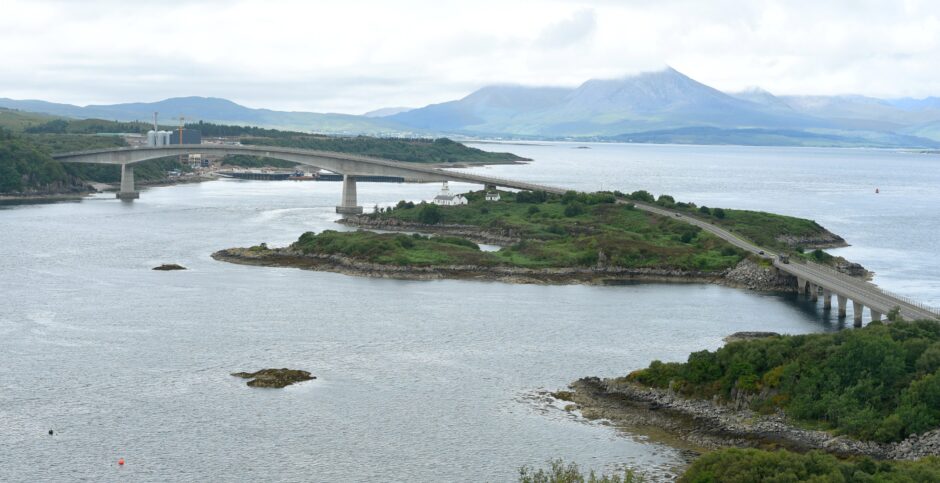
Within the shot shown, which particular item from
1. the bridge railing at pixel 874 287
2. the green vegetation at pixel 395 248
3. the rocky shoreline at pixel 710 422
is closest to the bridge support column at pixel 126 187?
the green vegetation at pixel 395 248

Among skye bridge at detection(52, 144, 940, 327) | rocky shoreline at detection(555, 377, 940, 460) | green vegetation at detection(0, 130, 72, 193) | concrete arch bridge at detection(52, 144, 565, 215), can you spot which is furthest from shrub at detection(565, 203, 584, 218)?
green vegetation at detection(0, 130, 72, 193)

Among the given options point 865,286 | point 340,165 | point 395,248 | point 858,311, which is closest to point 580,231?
point 395,248

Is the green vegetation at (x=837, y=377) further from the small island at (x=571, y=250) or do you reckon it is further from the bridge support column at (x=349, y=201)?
the bridge support column at (x=349, y=201)

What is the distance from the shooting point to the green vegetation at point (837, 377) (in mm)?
47438

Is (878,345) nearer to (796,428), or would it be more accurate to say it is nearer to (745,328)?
(796,428)

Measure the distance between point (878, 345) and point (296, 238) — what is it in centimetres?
7456

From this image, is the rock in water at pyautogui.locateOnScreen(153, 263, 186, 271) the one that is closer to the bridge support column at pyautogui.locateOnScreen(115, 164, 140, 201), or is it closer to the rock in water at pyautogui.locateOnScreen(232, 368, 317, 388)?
the rock in water at pyautogui.locateOnScreen(232, 368, 317, 388)

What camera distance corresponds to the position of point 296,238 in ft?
381

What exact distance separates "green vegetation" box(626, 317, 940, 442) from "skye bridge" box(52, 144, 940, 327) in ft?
49.6

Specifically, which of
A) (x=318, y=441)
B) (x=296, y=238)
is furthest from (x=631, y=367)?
(x=296, y=238)

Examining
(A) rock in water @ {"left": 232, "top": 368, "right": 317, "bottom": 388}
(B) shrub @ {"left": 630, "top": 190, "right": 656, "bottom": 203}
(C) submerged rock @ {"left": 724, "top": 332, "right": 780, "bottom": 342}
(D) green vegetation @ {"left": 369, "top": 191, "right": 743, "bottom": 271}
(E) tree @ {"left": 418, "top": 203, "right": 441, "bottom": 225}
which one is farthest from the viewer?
(B) shrub @ {"left": 630, "top": 190, "right": 656, "bottom": 203}

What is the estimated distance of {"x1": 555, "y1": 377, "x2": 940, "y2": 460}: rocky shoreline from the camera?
45844 mm

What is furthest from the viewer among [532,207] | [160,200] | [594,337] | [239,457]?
[160,200]

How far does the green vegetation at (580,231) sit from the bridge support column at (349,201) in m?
8.90
